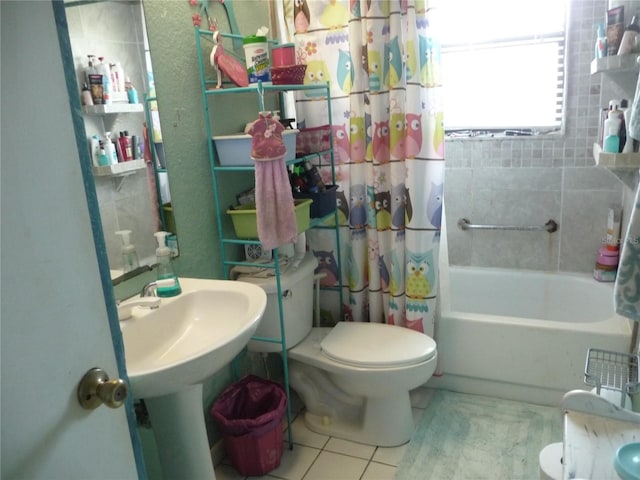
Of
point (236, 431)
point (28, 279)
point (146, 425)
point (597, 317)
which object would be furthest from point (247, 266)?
point (597, 317)

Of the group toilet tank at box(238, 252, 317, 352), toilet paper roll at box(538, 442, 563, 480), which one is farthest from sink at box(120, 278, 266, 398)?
toilet paper roll at box(538, 442, 563, 480)

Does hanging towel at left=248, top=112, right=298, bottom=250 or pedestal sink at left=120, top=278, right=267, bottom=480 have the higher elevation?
hanging towel at left=248, top=112, right=298, bottom=250

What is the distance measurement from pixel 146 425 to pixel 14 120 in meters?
1.25

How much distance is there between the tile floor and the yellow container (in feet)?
3.13

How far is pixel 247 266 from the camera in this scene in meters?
2.28

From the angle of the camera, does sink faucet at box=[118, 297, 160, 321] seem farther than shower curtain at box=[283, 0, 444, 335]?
No

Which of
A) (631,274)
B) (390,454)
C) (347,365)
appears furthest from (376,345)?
(631,274)

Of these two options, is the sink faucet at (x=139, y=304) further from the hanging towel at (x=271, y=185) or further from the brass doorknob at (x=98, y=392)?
the brass doorknob at (x=98, y=392)

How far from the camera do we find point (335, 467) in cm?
216

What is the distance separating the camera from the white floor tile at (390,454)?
217 cm

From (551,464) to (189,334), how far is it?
1226mm

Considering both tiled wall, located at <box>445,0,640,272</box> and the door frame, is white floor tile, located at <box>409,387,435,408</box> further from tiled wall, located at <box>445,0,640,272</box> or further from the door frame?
the door frame

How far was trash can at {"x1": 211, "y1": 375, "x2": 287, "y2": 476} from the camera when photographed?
205 centimetres

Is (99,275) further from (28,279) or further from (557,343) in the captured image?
(557,343)
